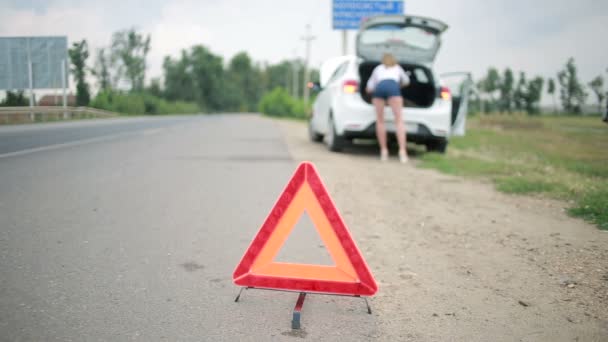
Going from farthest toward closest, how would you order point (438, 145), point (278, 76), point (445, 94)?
point (278, 76) < point (438, 145) < point (445, 94)

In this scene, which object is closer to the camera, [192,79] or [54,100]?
[54,100]

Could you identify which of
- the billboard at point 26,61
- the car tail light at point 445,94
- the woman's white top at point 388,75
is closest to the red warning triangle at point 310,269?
the billboard at point 26,61

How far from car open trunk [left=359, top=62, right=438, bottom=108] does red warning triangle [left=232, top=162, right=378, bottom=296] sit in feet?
25.2

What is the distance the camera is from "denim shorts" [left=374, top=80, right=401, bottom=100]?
881cm

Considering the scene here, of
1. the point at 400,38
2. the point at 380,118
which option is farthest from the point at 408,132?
the point at 400,38

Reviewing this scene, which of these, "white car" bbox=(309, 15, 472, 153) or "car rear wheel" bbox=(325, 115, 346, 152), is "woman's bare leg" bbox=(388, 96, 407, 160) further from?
"car rear wheel" bbox=(325, 115, 346, 152)

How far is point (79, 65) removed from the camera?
838cm

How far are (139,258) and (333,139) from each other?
23.2 feet

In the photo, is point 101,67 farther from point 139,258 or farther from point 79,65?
point 139,258

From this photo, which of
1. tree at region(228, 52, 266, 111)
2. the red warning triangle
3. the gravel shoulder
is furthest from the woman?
tree at region(228, 52, 266, 111)

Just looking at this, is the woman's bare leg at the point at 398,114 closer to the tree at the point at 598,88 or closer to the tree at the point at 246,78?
the tree at the point at 598,88

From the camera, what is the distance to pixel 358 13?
24844 millimetres

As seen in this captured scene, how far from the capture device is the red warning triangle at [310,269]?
2703 millimetres

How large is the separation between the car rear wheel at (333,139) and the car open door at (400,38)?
4.85 ft
